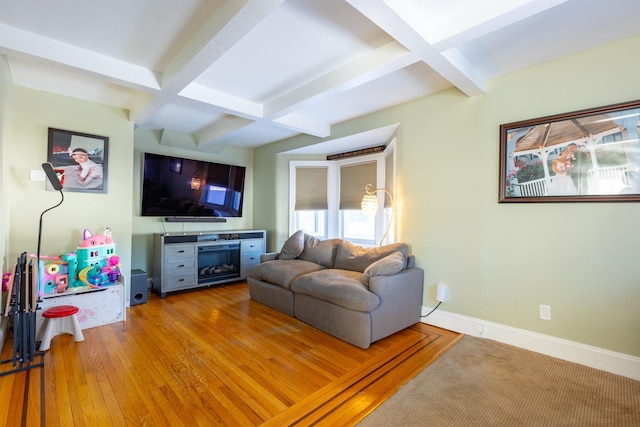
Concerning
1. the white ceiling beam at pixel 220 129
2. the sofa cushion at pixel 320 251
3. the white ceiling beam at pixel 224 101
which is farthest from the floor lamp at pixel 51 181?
the sofa cushion at pixel 320 251

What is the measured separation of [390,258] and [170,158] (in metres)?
3.50

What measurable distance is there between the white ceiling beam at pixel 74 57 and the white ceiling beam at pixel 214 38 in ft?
0.59

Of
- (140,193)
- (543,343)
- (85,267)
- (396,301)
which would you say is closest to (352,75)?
(396,301)

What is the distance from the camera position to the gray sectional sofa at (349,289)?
2.54 metres

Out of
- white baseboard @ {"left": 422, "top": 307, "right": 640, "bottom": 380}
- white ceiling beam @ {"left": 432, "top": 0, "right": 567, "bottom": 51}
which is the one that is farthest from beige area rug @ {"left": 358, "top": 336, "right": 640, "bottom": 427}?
white ceiling beam @ {"left": 432, "top": 0, "right": 567, "bottom": 51}

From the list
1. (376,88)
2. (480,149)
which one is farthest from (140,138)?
(480,149)

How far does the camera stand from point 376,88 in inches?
115

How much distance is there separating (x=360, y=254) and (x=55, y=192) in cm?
342

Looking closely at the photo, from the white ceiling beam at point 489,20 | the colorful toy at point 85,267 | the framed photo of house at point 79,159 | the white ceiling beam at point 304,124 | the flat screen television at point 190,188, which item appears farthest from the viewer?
the flat screen television at point 190,188

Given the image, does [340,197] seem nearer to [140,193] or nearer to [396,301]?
[396,301]

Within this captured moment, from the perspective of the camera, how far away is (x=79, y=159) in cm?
321

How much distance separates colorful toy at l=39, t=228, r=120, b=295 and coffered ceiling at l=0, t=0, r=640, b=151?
5.21 ft

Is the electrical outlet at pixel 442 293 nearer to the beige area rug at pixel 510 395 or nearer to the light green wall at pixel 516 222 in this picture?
the light green wall at pixel 516 222

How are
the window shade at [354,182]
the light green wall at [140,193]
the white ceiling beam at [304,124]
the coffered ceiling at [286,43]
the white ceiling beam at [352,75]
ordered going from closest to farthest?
the coffered ceiling at [286,43]
the white ceiling beam at [352,75]
the white ceiling beam at [304,124]
the light green wall at [140,193]
the window shade at [354,182]
